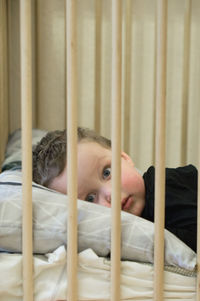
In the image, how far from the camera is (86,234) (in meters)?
0.73

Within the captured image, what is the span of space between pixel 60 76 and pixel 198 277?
2.71 ft

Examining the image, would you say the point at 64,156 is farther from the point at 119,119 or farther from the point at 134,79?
the point at 134,79

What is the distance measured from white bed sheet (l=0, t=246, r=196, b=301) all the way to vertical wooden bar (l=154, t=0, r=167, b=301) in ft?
0.07

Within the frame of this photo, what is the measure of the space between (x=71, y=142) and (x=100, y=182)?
0.27 m

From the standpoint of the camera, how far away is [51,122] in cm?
138

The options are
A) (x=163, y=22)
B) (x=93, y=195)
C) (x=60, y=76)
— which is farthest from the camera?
(x=60, y=76)

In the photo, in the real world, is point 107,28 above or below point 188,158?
above

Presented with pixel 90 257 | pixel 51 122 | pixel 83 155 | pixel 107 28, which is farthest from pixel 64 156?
pixel 107 28

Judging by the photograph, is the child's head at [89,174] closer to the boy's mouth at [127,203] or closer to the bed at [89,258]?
the boy's mouth at [127,203]

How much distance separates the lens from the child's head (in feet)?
2.99

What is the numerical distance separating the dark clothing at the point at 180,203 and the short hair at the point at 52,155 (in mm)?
155

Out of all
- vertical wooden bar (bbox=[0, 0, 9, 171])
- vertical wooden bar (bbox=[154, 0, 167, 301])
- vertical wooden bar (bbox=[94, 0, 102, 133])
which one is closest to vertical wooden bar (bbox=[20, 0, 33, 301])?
vertical wooden bar (bbox=[154, 0, 167, 301])

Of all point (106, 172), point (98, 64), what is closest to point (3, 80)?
point (98, 64)

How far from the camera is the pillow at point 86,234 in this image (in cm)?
72
